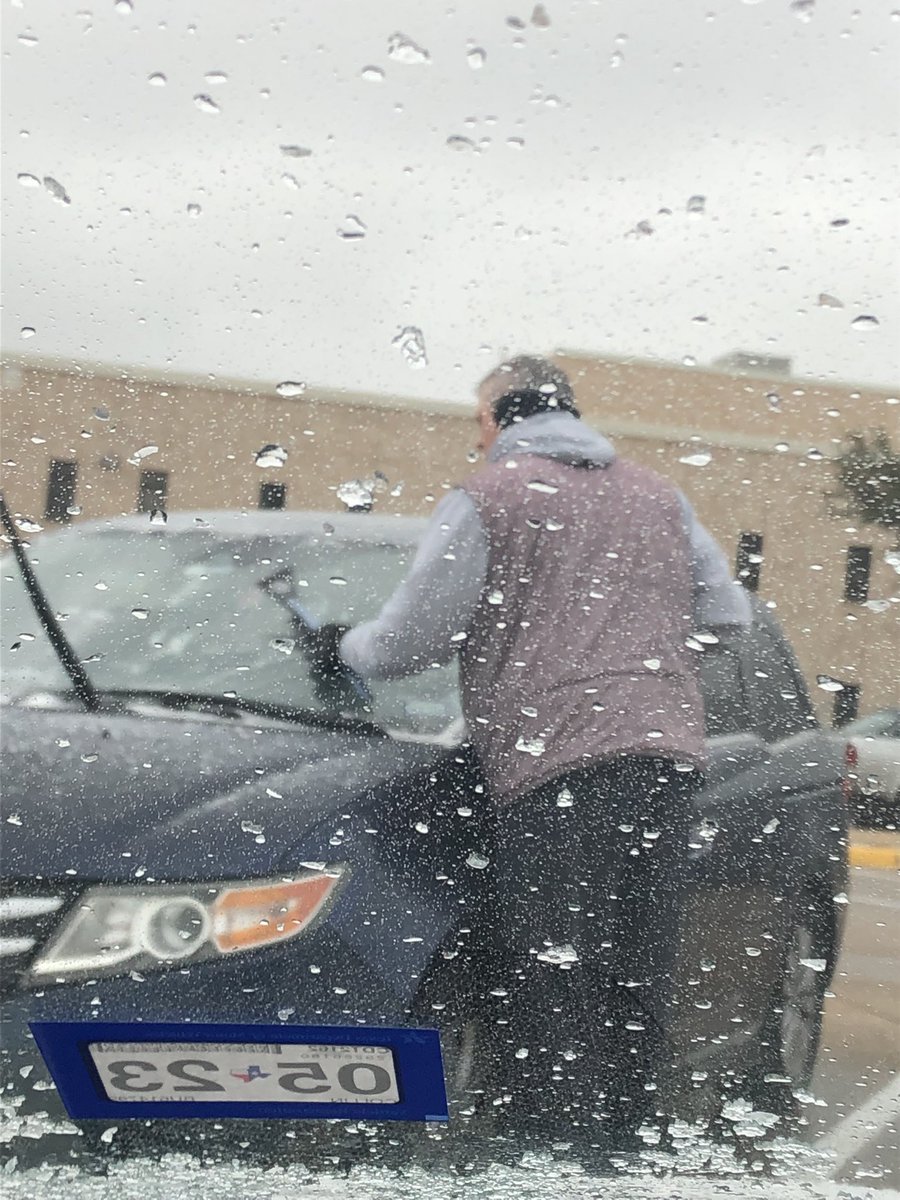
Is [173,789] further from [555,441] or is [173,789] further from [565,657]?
[555,441]

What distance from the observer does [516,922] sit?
75.2 inches

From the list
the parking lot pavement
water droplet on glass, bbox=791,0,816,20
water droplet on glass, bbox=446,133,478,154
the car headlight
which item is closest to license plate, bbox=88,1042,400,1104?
the car headlight

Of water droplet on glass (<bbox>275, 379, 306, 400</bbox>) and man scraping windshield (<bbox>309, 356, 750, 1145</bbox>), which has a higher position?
water droplet on glass (<bbox>275, 379, 306, 400</bbox>)

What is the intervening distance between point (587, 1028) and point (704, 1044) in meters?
0.17

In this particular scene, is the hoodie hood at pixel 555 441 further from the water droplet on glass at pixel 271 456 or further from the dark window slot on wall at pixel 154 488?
the dark window slot on wall at pixel 154 488

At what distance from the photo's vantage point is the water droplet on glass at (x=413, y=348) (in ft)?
6.15

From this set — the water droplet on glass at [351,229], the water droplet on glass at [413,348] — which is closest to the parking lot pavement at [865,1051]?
the water droplet on glass at [413,348]

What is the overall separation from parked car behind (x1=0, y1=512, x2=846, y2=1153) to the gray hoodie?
0.03 m

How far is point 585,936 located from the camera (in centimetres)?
194

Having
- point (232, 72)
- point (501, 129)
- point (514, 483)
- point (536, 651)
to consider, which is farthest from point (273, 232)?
point (536, 651)

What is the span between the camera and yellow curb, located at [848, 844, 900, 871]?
1.95 meters

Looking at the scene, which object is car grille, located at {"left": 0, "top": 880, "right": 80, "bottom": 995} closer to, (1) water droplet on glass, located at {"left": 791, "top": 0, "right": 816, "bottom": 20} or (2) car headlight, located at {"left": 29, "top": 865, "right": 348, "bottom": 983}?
(2) car headlight, located at {"left": 29, "top": 865, "right": 348, "bottom": 983}

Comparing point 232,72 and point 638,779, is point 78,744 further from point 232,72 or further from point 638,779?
point 232,72

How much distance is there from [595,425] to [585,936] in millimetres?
684
